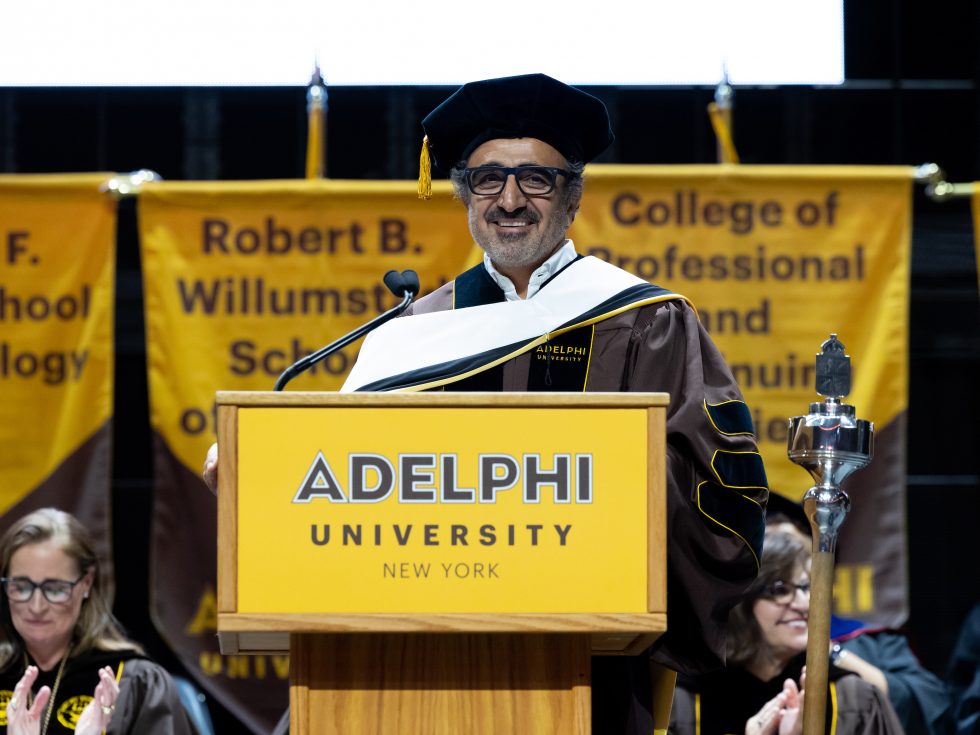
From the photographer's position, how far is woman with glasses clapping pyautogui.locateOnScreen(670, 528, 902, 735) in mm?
4746

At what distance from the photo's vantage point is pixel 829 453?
10.4 feet

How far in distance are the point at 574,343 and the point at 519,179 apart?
393 mm

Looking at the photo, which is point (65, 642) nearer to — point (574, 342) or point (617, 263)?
point (617, 263)

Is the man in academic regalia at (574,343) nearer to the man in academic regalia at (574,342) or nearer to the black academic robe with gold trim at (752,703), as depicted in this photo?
the man in academic regalia at (574,342)

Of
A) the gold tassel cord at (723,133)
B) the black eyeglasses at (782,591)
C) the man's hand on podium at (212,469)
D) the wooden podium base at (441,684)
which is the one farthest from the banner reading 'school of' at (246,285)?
the wooden podium base at (441,684)

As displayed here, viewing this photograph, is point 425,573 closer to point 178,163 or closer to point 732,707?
point 732,707

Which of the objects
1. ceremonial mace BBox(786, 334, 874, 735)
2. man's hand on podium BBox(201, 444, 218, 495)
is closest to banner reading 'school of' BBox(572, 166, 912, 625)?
ceremonial mace BBox(786, 334, 874, 735)


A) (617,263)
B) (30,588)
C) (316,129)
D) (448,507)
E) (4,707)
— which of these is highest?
(316,129)

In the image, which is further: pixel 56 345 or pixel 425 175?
pixel 56 345

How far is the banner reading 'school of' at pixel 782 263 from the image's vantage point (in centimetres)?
572

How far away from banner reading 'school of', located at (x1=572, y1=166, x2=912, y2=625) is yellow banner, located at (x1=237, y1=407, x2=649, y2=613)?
362 cm

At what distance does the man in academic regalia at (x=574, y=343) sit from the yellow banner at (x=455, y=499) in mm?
294

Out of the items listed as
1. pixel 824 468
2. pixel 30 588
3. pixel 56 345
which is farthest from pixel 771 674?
pixel 56 345

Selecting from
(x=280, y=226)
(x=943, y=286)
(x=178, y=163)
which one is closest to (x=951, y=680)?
(x=943, y=286)
